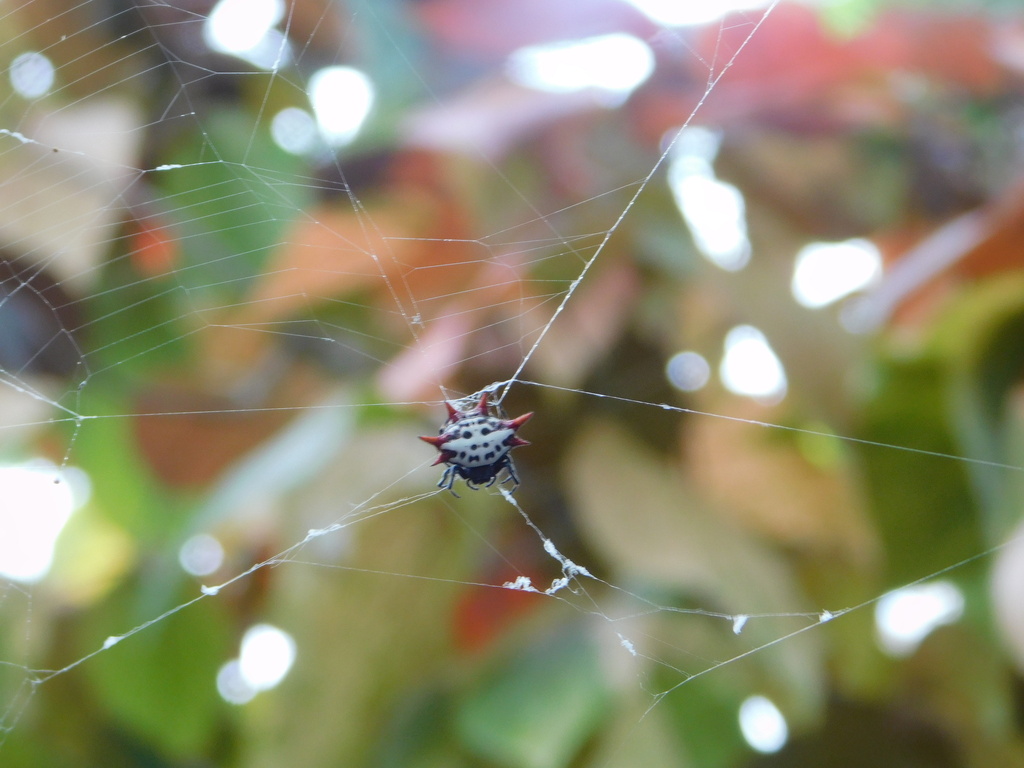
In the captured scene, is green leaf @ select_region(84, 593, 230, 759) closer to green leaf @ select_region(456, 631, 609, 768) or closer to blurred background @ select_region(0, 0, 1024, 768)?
blurred background @ select_region(0, 0, 1024, 768)

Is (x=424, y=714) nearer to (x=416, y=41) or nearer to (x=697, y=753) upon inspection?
(x=697, y=753)

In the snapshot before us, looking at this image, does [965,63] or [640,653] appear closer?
[640,653]

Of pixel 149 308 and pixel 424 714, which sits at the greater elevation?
pixel 149 308

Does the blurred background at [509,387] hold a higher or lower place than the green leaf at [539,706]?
higher

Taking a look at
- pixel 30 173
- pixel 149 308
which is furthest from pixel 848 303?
pixel 30 173

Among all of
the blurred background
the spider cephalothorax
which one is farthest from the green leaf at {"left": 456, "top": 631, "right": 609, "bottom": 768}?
the spider cephalothorax

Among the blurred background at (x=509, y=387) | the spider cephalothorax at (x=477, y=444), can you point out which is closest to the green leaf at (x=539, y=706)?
the blurred background at (x=509, y=387)

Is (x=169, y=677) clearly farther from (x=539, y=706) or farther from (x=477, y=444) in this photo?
(x=477, y=444)

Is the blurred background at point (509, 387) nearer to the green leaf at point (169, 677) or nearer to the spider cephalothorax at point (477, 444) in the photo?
the green leaf at point (169, 677)
